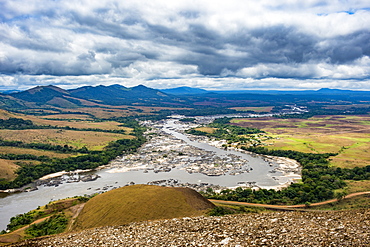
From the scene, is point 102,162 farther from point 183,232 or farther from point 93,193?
point 183,232

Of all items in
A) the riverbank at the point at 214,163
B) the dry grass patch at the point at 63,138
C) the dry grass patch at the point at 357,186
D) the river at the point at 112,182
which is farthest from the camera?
the dry grass patch at the point at 63,138

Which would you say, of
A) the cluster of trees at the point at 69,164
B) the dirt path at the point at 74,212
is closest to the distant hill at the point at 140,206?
the dirt path at the point at 74,212

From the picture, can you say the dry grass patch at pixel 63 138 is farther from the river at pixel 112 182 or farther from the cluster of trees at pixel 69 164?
the river at pixel 112 182

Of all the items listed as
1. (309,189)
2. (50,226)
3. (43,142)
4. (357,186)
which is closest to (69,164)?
(43,142)

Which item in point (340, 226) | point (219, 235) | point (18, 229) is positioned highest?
point (340, 226)

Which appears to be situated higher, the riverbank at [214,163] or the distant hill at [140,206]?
the distant hill at [140,206]

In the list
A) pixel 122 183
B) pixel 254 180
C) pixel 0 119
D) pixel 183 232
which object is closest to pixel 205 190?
pixel 254 180

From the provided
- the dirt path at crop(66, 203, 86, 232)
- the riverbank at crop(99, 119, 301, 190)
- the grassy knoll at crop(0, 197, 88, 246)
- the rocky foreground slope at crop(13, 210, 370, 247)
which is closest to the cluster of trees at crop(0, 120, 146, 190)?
the riverbank at crop(99, 119, 301, 190)

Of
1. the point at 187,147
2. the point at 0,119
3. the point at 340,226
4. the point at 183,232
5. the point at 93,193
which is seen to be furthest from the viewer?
the point at 0,119
